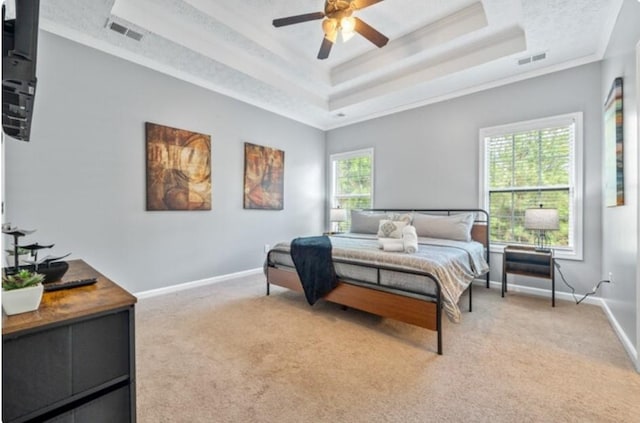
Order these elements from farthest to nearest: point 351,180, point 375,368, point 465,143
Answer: point 351,180, point 465,143, point 375,368

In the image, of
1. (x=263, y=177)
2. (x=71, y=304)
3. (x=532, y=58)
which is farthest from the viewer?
(x=263, y=177)

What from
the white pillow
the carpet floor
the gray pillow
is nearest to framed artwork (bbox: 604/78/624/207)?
the carpet floor

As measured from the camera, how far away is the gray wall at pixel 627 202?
2.18 m

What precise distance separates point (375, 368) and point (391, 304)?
0.59 metres

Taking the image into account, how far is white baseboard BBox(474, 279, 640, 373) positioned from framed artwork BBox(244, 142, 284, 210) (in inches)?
134

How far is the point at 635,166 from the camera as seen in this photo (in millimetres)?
2146

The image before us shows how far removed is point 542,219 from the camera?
3.27 m

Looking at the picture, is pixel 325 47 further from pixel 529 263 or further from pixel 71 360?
pixel 529 263

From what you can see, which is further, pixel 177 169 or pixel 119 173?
pixel 177 169

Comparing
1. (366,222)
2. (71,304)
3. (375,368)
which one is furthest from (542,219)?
(71,304)

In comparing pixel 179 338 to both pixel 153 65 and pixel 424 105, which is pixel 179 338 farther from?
pixel 424 105

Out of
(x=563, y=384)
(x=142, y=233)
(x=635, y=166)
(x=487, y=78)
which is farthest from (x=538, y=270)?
(x=142, y=233)

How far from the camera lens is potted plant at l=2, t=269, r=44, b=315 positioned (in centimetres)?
100

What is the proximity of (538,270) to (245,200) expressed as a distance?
4.01m
